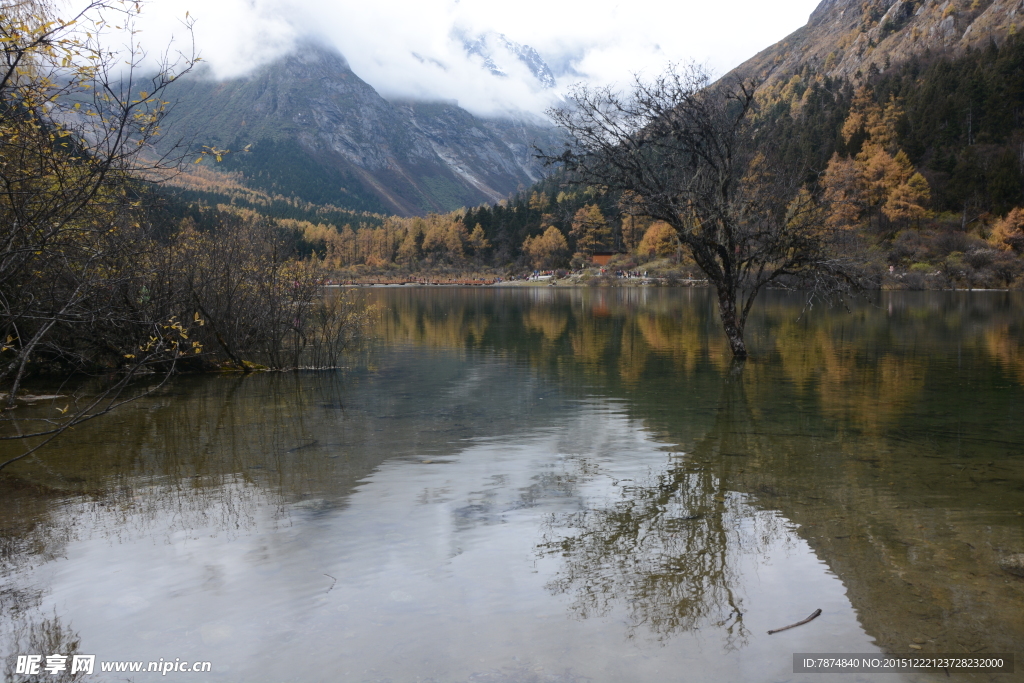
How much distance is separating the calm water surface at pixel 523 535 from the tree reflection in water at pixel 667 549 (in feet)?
0.11

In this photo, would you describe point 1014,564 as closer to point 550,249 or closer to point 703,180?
point 703,180

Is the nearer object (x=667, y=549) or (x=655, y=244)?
(x=667, y=549)

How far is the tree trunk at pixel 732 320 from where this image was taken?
21.2 metres

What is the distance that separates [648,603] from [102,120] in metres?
6.54

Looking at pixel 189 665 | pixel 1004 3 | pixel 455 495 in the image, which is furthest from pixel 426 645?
pixel 1004 3

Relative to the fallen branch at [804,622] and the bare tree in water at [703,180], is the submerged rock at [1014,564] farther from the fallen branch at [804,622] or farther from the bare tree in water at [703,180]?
the bare tree in water at [703,180]

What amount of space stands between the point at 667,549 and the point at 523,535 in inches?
63.7

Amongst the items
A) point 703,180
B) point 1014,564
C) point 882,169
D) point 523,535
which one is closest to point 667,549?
point 523,535

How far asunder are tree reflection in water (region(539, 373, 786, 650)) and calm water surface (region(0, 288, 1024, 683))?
3 centimetres

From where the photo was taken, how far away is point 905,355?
2384 cm

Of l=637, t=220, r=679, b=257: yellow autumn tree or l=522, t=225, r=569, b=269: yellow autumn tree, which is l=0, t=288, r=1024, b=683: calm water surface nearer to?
l=637, t=220, r=679, b=257: yellow autumn tree

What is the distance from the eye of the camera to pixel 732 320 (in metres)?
22.1

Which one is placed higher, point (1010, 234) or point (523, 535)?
point (1010, 234)

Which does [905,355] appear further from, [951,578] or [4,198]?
[4,198]
